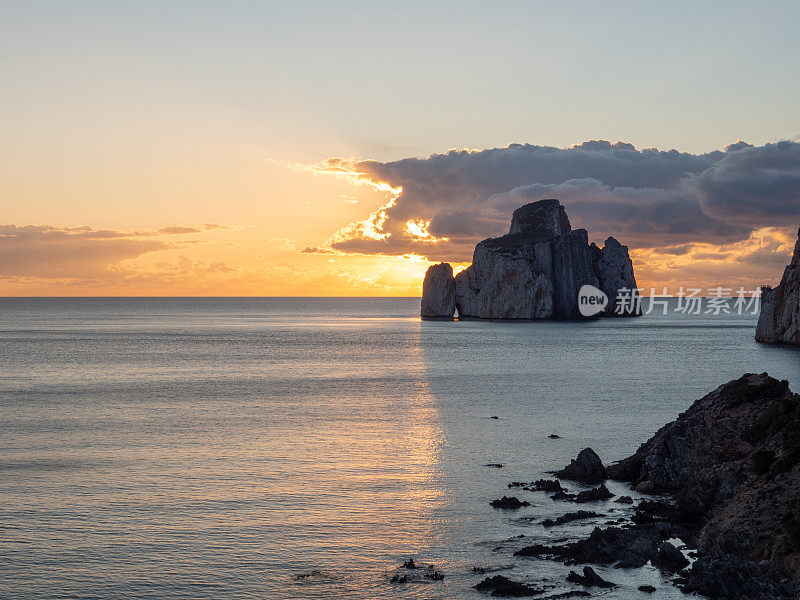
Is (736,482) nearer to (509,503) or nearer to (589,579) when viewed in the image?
(509,503)

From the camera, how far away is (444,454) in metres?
38.1

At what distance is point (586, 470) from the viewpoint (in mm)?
32375

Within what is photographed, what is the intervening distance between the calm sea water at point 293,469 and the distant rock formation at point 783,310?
26539mm

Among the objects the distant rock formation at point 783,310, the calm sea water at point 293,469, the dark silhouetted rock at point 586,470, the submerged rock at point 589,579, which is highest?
the distant rock formation at point 783,310

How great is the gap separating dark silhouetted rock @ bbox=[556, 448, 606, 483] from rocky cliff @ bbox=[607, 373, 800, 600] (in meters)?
1.04

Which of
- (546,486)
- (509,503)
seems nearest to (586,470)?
(546,486)

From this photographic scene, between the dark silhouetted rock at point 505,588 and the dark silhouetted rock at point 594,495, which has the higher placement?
the dark silhouetted rock at point 594,495

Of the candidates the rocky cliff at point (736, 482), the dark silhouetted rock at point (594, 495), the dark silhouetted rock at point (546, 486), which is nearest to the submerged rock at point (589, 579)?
the rocky cliff at point (736, 482)

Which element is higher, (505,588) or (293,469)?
(505,588)

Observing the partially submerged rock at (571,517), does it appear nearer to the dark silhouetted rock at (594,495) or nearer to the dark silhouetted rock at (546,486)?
the dark silhouetted rock at (594,495)

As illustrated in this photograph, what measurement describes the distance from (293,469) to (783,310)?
105872 millimetres

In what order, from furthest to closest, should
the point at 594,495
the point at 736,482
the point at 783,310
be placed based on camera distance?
the point at 783,310
the point at 594,495
the point at 736,482

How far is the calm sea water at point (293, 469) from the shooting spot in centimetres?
2156

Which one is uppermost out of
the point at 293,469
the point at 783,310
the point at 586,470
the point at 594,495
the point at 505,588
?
the point at 783,310
